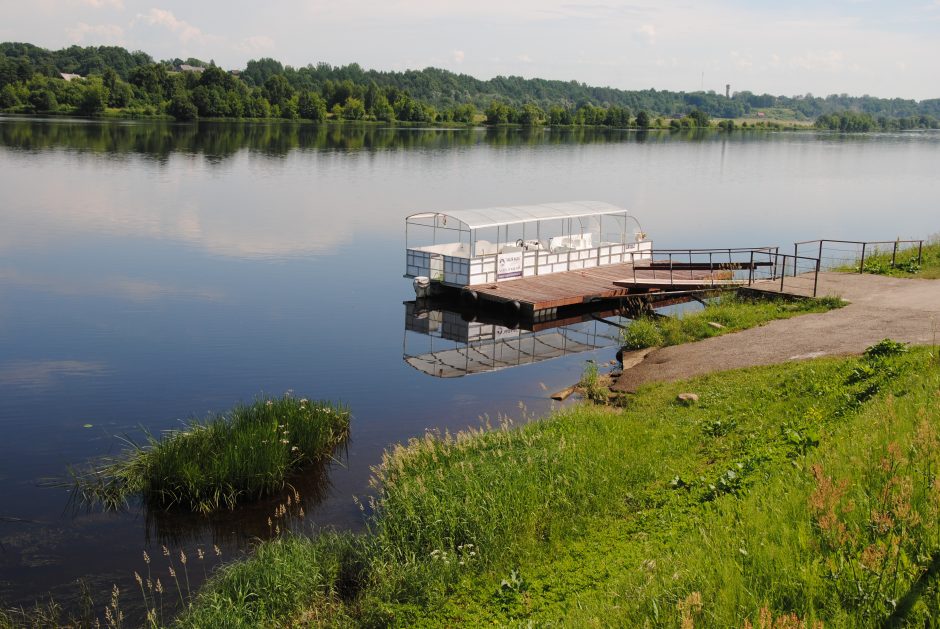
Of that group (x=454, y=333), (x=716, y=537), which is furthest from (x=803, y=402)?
(x=454, y=333)

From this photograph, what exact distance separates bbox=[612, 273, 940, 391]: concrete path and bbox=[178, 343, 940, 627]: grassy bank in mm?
3834

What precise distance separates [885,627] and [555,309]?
90.1ft

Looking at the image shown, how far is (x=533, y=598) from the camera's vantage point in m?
10.8

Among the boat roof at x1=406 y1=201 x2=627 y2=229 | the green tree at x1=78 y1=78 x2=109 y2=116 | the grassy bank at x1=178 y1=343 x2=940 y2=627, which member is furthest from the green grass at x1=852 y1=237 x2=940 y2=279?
the green tree at x1=78 y1=78 x2=109 y2=116

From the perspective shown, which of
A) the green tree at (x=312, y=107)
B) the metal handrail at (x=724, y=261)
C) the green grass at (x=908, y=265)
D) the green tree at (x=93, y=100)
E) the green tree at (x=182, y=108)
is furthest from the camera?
the green tree at (x=312, y=107)

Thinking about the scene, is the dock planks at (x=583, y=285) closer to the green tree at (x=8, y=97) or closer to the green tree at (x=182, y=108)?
the green tree at (x=182, y=108)

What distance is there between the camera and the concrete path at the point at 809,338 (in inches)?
843

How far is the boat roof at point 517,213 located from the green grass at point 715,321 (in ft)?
28.3

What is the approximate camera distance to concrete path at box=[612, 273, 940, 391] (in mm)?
21406

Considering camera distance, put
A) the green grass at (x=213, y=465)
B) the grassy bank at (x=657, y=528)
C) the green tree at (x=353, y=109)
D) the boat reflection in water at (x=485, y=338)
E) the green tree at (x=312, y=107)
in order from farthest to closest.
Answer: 1. the green tree at (x=353, y=109)
2. the green tree at (x=312, y=107)
3. the boat reflection in water at (x=485, y=338)
4. the green grass at (x=213, y=465)
5. the grassy bank at (x=657, y=528)

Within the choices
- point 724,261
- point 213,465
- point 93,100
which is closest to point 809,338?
point 213,465

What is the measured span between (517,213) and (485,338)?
7.63m

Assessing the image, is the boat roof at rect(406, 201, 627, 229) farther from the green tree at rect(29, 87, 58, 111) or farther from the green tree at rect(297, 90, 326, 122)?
the green tree at rect(29, 87, 58, 111)

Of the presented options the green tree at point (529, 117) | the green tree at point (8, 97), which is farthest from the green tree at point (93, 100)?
the green tree at point (529, 117)
